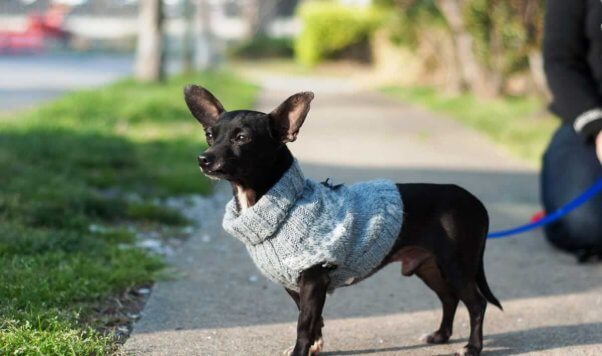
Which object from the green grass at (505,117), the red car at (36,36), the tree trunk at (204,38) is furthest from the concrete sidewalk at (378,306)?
the red car at (36,36)

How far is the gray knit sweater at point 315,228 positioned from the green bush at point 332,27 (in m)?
25.4

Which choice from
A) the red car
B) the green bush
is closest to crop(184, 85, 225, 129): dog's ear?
the green bush

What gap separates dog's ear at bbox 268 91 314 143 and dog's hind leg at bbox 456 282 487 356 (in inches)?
41.4

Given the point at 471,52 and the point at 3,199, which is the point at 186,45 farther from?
the point at 3,199

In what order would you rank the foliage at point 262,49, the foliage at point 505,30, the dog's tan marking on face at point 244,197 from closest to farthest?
the dog's tan marking on face at point 244,197
the foliage at point 505,30
the foliage at point 262,49

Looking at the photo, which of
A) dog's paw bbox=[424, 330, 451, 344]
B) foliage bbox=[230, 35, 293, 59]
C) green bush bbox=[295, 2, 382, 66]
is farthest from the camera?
foliage bbox=[230, 35, 293, 59]

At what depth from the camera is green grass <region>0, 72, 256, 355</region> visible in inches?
163

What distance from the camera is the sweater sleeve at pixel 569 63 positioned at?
6.22 m

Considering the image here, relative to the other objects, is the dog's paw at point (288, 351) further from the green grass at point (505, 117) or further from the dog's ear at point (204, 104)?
the green grass at point (505, 117)

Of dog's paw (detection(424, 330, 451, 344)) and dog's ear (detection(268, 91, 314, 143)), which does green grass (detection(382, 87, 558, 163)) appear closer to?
dog's paw (detection(424, 330, 451, 344))

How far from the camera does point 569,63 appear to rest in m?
6.39

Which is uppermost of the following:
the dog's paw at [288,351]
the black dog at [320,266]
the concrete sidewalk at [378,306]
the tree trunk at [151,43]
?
the black dog at [320,266]

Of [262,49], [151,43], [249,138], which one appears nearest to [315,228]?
[249,138]

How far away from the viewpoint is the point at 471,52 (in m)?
16.5
